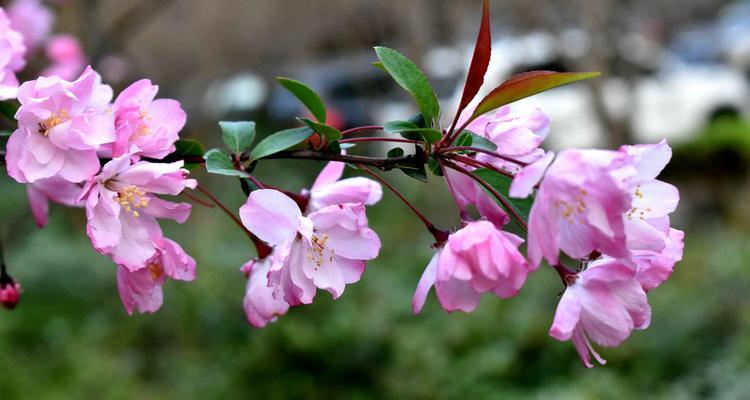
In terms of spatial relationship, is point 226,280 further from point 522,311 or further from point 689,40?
point 689,40

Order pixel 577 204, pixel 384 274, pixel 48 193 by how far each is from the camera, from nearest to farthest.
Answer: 1. pixel 577 204
2. pixel 48 193
3. pixel 384 274

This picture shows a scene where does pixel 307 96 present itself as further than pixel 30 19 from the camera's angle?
No

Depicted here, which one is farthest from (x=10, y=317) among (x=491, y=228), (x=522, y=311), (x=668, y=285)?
(x=491, y=228)

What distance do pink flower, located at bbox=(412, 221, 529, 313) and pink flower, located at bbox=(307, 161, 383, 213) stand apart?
0.16 metres

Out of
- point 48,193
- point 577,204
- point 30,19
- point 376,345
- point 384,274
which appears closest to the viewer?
point 577,204

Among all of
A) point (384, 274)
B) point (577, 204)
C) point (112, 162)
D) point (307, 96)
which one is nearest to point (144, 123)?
point (112, 162)

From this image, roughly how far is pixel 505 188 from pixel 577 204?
0.32ft

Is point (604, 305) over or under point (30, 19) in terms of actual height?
over

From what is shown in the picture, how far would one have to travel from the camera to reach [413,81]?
81cm

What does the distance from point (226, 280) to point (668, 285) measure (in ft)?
7.73

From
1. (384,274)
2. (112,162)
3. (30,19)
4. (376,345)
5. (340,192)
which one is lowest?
(384,274)

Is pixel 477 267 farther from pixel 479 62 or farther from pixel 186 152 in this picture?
pixel 186 152

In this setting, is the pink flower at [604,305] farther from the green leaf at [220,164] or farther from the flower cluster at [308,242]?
the green leaf at [220,164]

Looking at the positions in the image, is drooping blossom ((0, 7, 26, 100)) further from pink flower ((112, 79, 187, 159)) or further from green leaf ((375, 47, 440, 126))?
green leaf ((375, 47, 440, 126))
